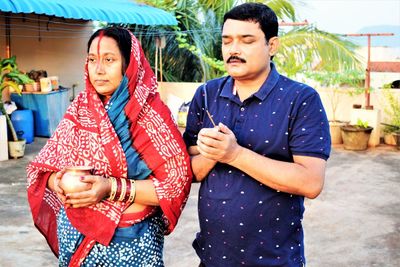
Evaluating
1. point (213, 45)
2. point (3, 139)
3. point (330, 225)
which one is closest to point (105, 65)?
point (330, 225)

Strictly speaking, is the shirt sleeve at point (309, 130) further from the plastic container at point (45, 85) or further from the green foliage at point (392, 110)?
the green foliage at point (392, 110)

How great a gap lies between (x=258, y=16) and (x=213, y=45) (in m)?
10.7

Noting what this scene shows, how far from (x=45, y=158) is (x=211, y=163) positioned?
2.20 feet

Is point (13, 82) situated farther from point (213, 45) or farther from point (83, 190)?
point (83, 190)

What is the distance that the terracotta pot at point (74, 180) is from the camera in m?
1.74

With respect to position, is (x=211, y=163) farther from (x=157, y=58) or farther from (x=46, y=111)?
(x=157, y=58)

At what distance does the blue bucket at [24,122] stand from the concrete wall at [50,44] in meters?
1.22

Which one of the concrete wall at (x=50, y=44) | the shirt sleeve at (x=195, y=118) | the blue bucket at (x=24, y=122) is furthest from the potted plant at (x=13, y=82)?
the shirt sleeve at (x=195, y=118)

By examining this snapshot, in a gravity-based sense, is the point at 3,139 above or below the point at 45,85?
below

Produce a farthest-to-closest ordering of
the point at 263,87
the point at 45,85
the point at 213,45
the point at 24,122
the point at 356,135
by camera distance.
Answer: the point at 213,45 < the point at 45,85 < the point at 356,135 < the point at 24,122 < the point at 263,87

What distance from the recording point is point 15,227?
4.79 m

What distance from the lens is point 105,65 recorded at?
191 cm

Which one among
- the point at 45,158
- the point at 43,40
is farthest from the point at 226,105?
the point at 43,40

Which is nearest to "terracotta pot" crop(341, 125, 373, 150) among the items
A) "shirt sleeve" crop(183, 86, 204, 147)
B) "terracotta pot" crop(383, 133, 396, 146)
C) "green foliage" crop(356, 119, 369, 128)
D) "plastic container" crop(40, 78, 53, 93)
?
"green foliage" crop(356, 119, 369, 128)
